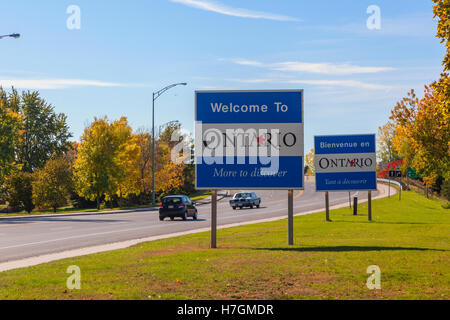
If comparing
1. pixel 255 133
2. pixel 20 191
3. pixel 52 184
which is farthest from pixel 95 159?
pixel 255 133

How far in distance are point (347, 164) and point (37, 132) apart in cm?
7772

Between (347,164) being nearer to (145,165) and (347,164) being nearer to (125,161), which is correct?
(125,161)

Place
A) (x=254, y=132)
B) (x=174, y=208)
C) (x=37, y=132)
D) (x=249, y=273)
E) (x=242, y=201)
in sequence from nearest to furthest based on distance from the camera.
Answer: (x=249, y=273)
(x=254, y=132)
(x=174, y=208)
(x=242, y=201)
(x=37, y=132)

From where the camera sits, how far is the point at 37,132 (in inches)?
3959

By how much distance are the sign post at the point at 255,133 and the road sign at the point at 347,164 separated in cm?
1479

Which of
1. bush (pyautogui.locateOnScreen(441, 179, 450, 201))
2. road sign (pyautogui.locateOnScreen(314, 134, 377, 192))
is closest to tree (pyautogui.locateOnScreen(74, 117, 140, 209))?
road sign (pyautogui.locateOnScreen(314, 134, 377, 192))

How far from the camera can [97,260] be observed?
14359 millimetres

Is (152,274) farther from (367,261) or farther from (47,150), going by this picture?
(47,150)

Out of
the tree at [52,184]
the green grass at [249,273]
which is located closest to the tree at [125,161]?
the tree at [52,184]

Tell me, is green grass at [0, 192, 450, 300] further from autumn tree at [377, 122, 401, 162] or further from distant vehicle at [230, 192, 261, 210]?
autumn tree at [377, 122, 401, 162]

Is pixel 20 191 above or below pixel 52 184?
below

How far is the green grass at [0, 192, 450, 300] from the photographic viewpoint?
31.7 ft
